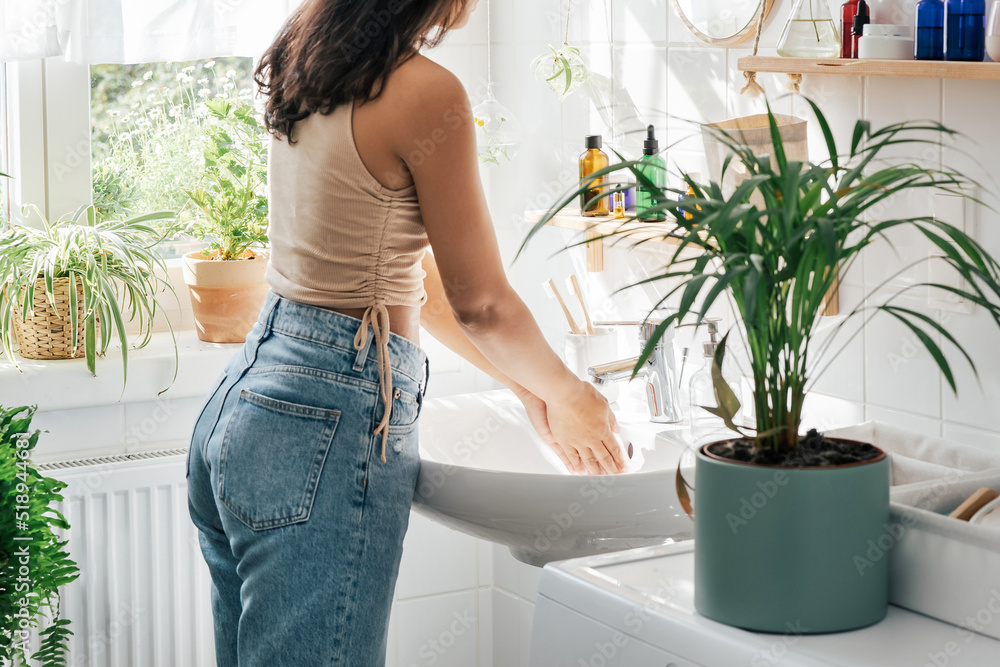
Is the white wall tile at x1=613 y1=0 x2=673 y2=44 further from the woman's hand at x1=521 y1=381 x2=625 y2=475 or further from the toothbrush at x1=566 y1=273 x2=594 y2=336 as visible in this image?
the woman's hand at x1=521 y1=381 x2=625 y2=475

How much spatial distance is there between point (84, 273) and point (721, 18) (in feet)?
3.87

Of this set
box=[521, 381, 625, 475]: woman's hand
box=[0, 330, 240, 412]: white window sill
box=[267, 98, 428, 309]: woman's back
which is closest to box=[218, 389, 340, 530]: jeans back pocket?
box=[267, 98, 428, 309]: woman's back

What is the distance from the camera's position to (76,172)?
225 cm

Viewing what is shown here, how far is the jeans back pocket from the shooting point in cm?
130

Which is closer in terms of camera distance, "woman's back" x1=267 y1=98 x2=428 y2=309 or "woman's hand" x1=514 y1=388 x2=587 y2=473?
"woman's back" x1=267 y1=98 x2=428 y2=309

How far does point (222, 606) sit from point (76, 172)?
1110 mm

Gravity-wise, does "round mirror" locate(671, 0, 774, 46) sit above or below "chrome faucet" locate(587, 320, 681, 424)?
above

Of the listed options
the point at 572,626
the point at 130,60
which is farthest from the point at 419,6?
the point at 130,60

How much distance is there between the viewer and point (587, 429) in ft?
4.87

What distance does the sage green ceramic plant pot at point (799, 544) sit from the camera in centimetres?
92

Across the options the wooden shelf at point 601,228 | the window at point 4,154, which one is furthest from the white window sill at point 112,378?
the wooden shelf at point 601,228

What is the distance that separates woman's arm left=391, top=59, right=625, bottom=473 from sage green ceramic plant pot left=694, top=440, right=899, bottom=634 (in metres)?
0.47

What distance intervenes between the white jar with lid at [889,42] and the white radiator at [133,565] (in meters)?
1.40

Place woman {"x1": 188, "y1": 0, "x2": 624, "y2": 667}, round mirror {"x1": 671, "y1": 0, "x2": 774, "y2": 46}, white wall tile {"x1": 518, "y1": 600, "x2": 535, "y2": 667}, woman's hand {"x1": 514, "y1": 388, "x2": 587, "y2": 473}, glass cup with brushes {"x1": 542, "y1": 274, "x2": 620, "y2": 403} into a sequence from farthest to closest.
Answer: white wall tile {"x1": 518, "y1": 600, "x2": 535, "y2": 667} → glass cup with brushes {"x1": 542, "y1": 274, "x2": 620, "y2": 403} → round mirror {"x1": 671, "y1": 0, "x2": 774, "y2": 46} → woman's hand {"x1": 514, "y1": 388, "x2": 587, "y2": 473} → woman {"x1": 188, "y1": 0, "x2": 624, "y2": 667}
